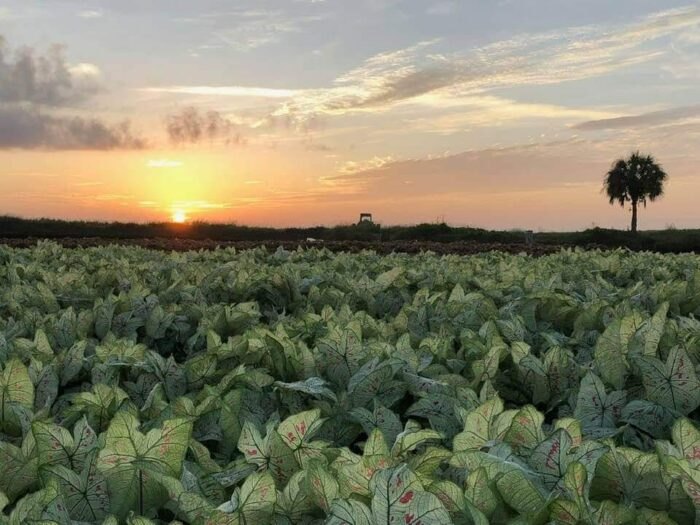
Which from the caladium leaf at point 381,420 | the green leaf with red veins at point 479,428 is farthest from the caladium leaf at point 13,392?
the green leaf with red veins at point 479,428

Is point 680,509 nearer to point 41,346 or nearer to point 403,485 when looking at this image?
point 403,485

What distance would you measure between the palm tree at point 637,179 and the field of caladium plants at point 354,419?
62801 mm

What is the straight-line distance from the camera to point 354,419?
7.57 ft

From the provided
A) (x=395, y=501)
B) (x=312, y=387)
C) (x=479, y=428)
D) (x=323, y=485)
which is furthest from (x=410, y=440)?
(x=312, y=387)

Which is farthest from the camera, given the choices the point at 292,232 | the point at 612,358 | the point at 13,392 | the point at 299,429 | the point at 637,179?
the point at 637,179

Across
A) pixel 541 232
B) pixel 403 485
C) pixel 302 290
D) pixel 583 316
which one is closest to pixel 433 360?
pixel 583 316

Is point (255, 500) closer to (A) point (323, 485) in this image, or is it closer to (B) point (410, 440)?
(A) point (323, 485)

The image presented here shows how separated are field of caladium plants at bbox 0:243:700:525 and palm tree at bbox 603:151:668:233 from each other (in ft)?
206

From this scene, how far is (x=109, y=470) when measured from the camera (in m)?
1.66

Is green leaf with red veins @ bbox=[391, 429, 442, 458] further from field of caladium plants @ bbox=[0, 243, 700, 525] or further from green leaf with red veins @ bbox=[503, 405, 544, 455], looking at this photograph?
green leaf with red veins @ bbox=[503, 405, 544, 455]

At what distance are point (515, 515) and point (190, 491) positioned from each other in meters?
0.71

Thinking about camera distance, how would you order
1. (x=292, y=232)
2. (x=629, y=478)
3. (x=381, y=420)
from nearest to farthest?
(x=629, y=478) → (x=381, y=420) → (x=292, y=232)

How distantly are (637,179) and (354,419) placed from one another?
214 feet

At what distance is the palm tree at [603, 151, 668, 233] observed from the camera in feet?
204
